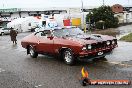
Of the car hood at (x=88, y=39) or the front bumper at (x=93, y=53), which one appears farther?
A: the car hood at (x=88, y=39)

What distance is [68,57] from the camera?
11953mm

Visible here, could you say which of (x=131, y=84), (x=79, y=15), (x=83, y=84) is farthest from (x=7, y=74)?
(x=79, y=15)

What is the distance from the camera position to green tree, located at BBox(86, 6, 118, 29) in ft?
134

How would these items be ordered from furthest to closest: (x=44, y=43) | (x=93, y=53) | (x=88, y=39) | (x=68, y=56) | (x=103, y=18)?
1. (x=103, y=18)
2. (x=44, y=43)
3. (x=68, y=56)
4. (x=88, y=39)
5. (x=93, y=53)

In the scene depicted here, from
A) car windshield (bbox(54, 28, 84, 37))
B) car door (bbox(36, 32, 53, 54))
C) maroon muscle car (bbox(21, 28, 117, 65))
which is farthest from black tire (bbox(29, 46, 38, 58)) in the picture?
car windshield (bbox(54, 28, 84, 37))

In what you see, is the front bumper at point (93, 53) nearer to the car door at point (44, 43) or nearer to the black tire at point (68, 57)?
the black tire at point (68, 57)

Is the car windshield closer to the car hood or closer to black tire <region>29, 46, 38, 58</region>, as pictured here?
the car hood

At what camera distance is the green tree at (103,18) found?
134 ft

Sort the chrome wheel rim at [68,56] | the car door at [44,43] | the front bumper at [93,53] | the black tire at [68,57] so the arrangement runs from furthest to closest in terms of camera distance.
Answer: the car door at [44,43], the chrome wheel rim at [68,56], the black tire at [68,57], the front bumper at [93,53]

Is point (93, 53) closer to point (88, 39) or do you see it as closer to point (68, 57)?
point (88, 39)

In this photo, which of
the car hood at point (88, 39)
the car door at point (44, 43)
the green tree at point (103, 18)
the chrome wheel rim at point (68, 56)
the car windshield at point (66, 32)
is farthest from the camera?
the green tree at point (103, 18)

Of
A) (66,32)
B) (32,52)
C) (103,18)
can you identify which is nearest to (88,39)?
(66,32)

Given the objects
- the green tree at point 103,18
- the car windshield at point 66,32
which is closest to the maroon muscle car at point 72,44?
the car windshield at point 66,32

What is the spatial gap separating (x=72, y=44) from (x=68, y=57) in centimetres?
71
